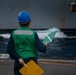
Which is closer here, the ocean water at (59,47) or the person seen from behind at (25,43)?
the person seen from behind at (25,43)

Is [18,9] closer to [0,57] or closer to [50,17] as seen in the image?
[50,17]

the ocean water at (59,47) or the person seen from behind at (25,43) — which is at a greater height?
the person seen from behind at (25,43)

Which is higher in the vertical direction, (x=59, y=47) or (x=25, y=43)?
(x=25, y=43)

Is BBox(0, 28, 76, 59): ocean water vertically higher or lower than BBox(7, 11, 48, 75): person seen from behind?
lower

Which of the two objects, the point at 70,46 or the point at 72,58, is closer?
the point at 72,58

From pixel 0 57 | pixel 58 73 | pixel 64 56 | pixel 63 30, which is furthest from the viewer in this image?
pixel 63 30

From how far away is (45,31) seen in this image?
12.1 meters

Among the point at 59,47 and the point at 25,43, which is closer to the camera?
the point at 25,43

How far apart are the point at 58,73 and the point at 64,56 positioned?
6.89ft

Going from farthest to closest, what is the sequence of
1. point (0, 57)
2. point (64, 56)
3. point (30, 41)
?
point (64, 56)
point (0, 57)
point (30, 41)

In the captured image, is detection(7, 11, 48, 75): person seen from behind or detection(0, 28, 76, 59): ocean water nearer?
detection(7, 11, 48, 75): person seen from behind

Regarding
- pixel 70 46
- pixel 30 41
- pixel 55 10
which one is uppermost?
pixel 30 41

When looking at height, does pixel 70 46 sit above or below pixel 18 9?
below

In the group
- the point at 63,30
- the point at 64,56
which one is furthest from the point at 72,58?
the point at 63,30
